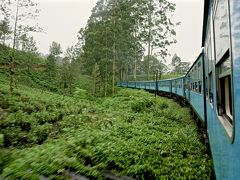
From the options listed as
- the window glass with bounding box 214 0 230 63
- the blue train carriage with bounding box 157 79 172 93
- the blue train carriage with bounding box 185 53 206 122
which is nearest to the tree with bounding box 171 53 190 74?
the blue train carriage with bounding box 157 79 172 93

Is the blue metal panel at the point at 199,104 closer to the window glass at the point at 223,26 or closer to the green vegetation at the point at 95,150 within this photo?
the green vegetation at the point at 95,150

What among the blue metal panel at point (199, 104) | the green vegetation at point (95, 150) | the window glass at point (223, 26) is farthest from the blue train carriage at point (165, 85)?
the window glass at point (223, 26)

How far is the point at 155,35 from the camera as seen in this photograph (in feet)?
111

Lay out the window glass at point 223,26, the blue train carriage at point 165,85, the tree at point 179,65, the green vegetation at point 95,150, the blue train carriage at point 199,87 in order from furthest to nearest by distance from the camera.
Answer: the tree at point 179,65
the blue train carriage at point 165,85
the blue train carriage at point 199,87
the green vegetation at point 95,150
the window glass at point 223,26

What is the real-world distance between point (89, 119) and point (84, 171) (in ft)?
18.4

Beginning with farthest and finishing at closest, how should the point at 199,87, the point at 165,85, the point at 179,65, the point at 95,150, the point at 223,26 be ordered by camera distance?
1. the point at 179,65
2. the point at 165,85
3. the point at 199,87
4. the point at 95,150
5. the point at 223,26

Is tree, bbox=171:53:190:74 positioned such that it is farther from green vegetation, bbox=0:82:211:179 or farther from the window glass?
the window glass

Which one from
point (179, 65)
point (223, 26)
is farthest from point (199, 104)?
point (179, 65)

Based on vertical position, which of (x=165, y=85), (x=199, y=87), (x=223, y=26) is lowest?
(x=199, y=87)

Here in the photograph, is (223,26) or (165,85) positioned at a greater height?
(165,85)

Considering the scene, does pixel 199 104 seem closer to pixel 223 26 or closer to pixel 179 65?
pixel 223 26

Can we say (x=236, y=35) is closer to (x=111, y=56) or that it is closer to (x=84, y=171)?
(x=84, y=171)

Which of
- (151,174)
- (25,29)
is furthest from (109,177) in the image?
(25,29)

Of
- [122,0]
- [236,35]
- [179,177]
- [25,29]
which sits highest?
[122,0]
